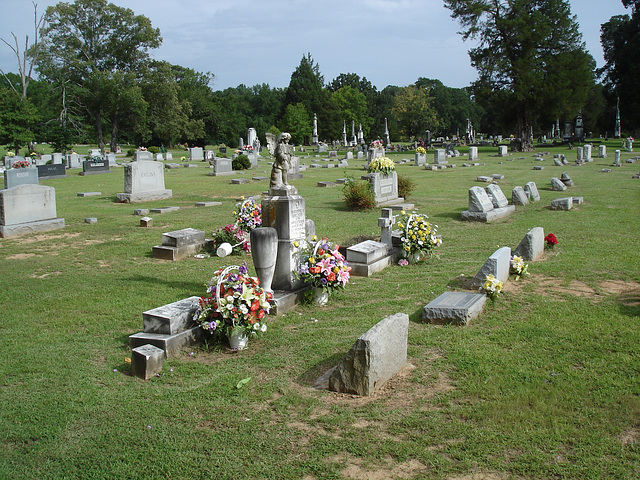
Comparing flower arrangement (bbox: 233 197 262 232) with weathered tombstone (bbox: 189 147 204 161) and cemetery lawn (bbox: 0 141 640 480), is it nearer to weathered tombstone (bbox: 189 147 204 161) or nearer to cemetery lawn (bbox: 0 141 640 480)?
cemetery lawn (bbox: 0 141 640 480)

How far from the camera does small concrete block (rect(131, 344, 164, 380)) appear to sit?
216 inches

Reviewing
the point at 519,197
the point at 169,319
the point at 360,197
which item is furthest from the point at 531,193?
the point at 169,319

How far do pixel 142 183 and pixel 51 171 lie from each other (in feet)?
43.5

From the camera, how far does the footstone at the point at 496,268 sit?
7859 mm

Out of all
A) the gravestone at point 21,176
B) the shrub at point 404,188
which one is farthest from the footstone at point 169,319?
the gravestone at point 21,176

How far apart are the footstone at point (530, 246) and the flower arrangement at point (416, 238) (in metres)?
1.50

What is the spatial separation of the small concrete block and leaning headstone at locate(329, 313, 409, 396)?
6.22 feet

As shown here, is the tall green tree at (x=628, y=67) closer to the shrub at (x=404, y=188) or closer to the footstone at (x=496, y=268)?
the shrub at (x=404, y=188)

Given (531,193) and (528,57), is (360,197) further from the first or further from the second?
(528,57)

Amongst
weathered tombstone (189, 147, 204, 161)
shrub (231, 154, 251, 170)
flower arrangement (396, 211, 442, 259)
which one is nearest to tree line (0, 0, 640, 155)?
weathered tombstone (189, 147, 204, 161)

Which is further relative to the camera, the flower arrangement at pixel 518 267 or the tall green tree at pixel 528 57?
the tall green tree at pixel 528 57

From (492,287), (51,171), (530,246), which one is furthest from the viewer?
(51,171)

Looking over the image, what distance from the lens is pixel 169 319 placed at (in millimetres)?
6055

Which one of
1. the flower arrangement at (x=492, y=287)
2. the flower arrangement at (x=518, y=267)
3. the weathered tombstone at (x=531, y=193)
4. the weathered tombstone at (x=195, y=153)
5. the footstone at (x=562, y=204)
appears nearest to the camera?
the flower arrangement at (x=492, y=287)
